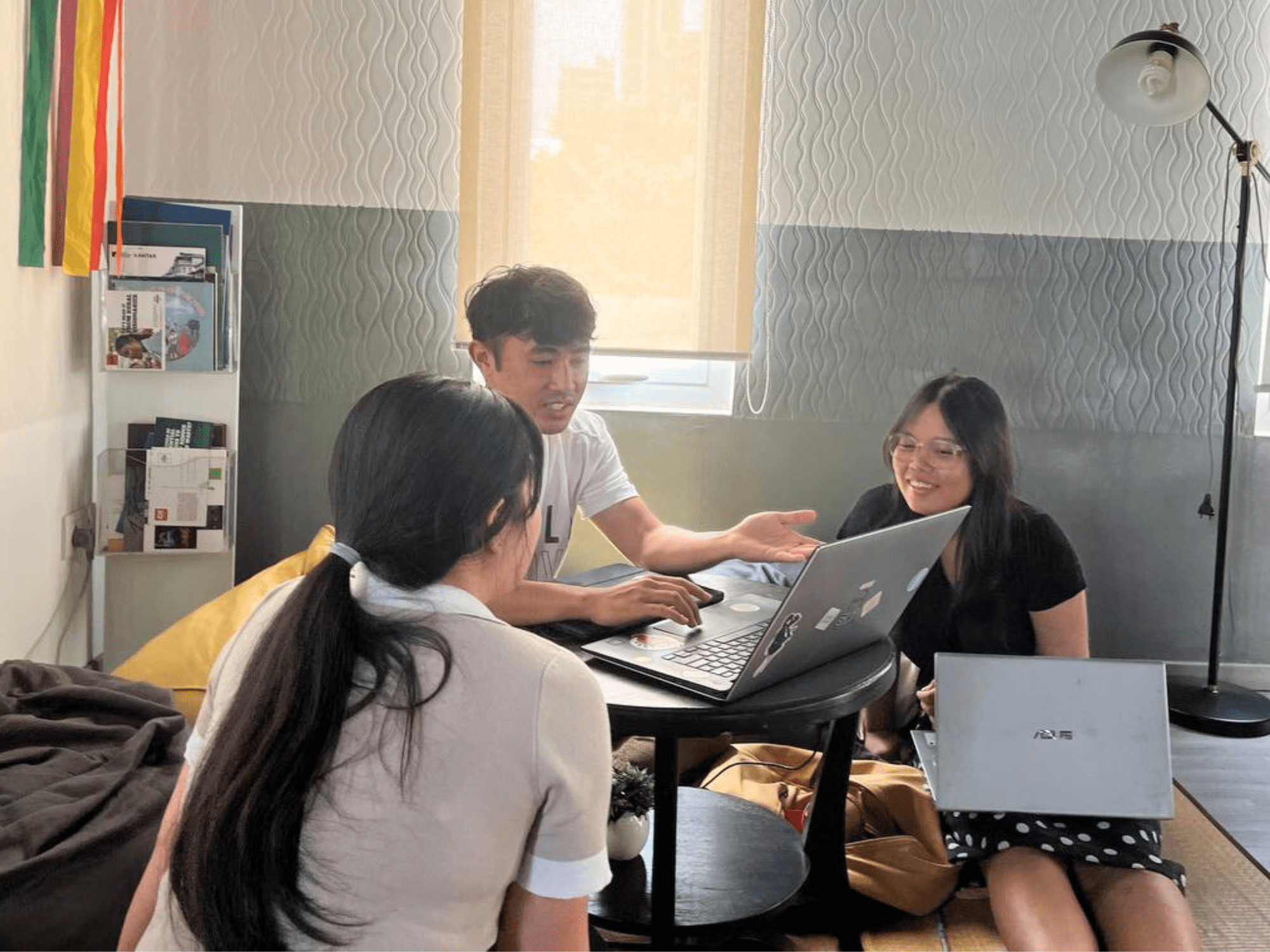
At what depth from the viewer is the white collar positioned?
108 cm

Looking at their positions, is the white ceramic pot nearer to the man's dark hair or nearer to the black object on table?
the black object on table

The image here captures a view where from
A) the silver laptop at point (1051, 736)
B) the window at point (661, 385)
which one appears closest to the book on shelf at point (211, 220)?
the window at point (661, 385)

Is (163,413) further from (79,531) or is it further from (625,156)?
(625,156)

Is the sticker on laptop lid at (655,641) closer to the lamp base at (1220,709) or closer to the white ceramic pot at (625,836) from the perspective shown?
the white ceramic pot at (625,836)

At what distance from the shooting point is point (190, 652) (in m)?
2.63

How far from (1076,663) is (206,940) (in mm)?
1543

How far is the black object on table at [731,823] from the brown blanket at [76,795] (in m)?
0.65

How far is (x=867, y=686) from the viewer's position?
5.68 feet

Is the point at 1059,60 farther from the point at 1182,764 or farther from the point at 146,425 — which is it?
the point at 146,425

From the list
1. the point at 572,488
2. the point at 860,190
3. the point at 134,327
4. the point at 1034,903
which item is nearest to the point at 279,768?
the point at 1034,903

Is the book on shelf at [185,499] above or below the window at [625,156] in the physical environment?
below

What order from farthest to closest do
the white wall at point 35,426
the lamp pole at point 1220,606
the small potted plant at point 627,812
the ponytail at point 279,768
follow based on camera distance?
the lamp pole at point 1220,606, the white wall at point 35,426, the small potted plant at point 627,812, the ponytail at point 279,768

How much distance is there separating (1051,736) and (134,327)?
244 cm

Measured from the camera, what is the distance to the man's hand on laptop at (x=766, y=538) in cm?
211
